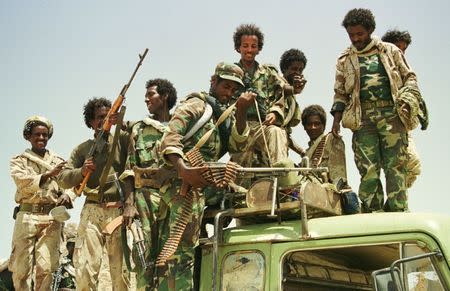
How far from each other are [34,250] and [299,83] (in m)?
3.68

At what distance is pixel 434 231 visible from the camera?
12.7 ft

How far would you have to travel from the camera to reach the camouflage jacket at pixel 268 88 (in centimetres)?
673

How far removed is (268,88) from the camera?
6902 mm

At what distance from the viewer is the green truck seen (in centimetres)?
383

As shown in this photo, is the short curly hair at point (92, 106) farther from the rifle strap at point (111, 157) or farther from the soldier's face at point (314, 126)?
the soldier's face at point (314, 126)

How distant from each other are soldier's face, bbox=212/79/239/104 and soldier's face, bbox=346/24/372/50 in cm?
143

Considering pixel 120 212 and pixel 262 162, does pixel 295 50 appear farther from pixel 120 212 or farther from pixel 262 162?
pixel 120 212

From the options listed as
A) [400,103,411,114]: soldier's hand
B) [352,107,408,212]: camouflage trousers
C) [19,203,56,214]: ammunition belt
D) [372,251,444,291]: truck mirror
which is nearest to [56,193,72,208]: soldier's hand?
[19,203,56,214]: ammunition belt

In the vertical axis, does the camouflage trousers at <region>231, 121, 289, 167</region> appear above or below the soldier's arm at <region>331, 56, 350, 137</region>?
below

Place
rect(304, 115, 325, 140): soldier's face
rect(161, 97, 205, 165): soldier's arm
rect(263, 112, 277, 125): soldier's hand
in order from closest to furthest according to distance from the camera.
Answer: rect(161, 97, 205, 165): soldier's arm → rect(263, 112, 277, 125): soldier's hand → rect(304, 115, 325, 140): soldier's face

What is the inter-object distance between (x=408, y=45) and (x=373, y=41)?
177cm

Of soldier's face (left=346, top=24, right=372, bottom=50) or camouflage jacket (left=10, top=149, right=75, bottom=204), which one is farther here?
camouflage jacket (left=10, top=149, right=75, bottom=204)

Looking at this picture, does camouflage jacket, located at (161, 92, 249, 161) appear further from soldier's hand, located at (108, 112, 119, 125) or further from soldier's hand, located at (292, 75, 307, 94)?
soldier's hand, located at (292, 75, 307, 94)

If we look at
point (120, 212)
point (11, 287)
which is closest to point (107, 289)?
point (120, 212)
